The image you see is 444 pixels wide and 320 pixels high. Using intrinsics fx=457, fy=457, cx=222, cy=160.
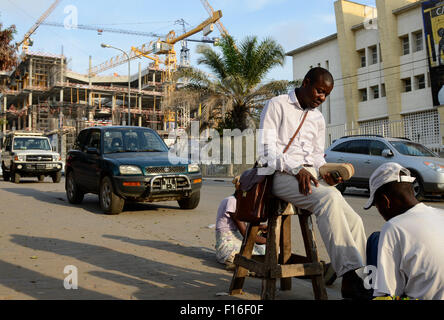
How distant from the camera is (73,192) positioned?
1123cm

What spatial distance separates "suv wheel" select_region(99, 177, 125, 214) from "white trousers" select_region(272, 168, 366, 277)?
635cm

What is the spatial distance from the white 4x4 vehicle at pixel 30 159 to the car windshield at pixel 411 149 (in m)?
13.5

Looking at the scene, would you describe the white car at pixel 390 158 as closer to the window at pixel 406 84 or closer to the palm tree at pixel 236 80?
the palm tree at pixel 236 80

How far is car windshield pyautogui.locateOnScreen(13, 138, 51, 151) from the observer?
66.8 feet

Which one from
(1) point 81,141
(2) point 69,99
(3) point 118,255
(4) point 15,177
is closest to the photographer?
(3) point 118,255

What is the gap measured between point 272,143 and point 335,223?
0.76 metres

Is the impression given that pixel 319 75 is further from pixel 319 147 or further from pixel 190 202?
pixel 190 202

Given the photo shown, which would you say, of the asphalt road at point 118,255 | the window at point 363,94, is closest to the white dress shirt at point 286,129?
the asphalt road at point 118,255

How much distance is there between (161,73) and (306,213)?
82.0 meters

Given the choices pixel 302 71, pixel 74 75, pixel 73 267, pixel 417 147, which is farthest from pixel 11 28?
pixel 74 75

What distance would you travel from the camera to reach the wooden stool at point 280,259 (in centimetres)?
337

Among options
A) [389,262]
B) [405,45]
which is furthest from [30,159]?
[405,45]

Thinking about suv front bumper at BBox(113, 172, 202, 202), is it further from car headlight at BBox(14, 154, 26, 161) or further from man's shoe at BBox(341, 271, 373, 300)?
car headlight at BBox(14, 154, 26, 161)

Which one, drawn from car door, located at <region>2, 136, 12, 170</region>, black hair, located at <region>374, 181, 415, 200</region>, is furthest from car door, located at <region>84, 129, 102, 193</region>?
car door, located at <region>2, 136, 12, 170</region>
